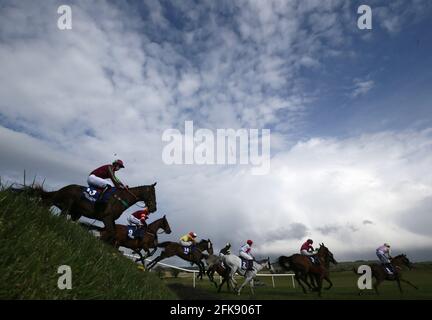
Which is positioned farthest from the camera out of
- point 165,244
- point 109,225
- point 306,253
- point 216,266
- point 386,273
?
point 216,266

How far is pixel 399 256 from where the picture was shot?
18.0m

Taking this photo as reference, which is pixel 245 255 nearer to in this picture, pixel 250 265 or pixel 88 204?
pixel 250 265

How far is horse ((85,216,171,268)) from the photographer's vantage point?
549 inches

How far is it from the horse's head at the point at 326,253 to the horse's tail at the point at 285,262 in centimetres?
261

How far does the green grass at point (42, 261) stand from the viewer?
6.81ft

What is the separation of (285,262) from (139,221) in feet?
25.4

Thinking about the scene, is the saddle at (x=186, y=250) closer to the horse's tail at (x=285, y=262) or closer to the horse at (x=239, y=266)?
the horse at (x=239, y=266)

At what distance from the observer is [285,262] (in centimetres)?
1625

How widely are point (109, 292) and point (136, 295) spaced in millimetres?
559

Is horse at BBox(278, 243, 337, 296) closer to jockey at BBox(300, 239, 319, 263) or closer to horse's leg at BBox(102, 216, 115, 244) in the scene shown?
jockey at BBox(300, 239, 319, 263)

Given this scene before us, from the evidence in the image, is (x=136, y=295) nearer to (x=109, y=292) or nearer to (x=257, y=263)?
(x=109, y=292)

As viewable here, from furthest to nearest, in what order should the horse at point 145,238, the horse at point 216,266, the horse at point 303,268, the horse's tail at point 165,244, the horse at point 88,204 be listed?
the horse at point 216,266, the horse's tail at point 165,244, the horse at point 303,268, the horse at point 145,238, the horse at point 88,204

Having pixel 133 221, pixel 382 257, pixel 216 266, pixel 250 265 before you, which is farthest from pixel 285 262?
pixel 133 221

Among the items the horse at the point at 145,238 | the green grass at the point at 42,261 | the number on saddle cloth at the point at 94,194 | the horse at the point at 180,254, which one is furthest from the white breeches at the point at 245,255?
the green grass at the point at 42,261
